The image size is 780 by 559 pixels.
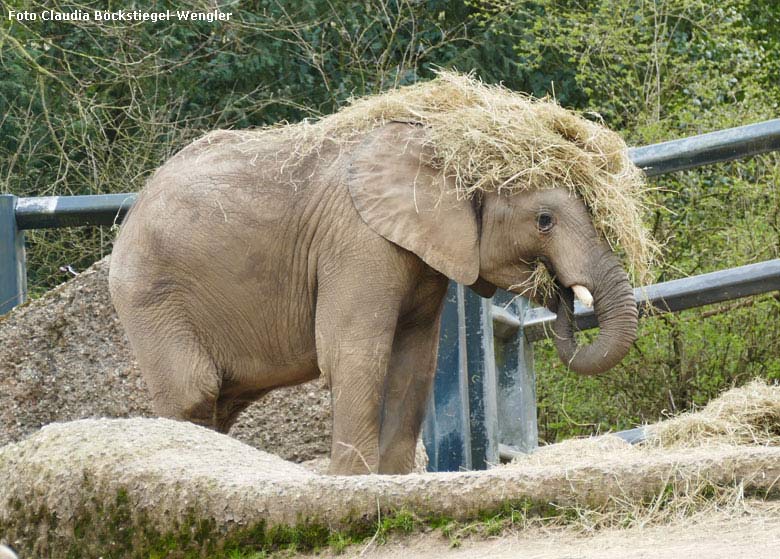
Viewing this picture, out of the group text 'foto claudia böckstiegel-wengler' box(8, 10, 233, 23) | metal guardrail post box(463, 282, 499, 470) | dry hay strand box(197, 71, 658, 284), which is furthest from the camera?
text 'foto claudia böckstiegel-wengler' box(8, 10, 233, 23)

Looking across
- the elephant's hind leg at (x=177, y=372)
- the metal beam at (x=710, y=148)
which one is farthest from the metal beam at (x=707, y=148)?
the elephant's hind leg at (x=177, y=372)

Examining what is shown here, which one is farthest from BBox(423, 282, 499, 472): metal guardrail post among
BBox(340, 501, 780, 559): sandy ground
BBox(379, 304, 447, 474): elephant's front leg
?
BBox(340, 501, 780, 559): sandy ground

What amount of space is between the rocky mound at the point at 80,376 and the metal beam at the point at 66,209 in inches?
9.4

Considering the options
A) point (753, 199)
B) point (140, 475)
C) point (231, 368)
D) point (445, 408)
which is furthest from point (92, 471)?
point (753, 199)

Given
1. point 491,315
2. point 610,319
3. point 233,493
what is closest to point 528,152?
point 610,319

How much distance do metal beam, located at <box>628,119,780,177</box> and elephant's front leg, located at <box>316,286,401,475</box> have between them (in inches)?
49.2

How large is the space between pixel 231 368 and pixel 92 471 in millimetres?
2500

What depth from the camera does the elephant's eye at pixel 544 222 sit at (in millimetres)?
6031

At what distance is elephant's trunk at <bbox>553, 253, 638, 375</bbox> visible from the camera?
5938mm

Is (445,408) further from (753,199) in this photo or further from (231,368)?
(753,199)

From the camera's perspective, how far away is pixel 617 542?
3.42 m

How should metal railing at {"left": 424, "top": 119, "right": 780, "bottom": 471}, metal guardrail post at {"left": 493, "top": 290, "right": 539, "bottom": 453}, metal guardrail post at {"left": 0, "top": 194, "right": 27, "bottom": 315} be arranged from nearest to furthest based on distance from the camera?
metal railing at {"left": 424, "top": 119, "right": 780, "bottom": 471} → metal guardrail post at {"left": 0, "top": 194, "right": 27, "bottom": 315} → metal guardrail post at {"left": 493, "top": 290, "right": 539, "bottom": 453}

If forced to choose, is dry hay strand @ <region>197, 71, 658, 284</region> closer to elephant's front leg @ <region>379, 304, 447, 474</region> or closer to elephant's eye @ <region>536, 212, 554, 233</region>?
elephant's eye @ <region>536, 212, 554, 233</region>

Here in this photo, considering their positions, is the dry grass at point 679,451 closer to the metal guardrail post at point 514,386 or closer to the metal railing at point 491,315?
the metal railing at point 491,315
